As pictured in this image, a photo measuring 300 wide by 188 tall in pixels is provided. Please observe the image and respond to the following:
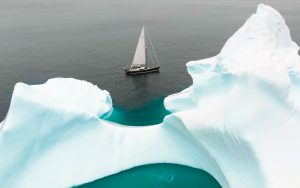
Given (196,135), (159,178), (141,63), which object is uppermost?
(196,135)

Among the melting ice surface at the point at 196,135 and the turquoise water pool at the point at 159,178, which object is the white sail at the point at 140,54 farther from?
the turquoise water pool at the point at 159,178

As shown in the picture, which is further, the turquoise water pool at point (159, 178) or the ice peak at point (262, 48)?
the ice peak at point (262, 48)

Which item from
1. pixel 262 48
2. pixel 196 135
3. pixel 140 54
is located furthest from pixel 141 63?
pixel 196 135

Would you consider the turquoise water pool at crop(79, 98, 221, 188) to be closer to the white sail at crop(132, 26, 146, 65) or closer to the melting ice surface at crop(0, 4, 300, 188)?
the melting ice surface at crop(0, 4, 300, 188)

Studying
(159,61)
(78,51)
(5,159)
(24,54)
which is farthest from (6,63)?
(5,159)

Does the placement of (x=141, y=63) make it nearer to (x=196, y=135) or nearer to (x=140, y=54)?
(x=140, y=54)

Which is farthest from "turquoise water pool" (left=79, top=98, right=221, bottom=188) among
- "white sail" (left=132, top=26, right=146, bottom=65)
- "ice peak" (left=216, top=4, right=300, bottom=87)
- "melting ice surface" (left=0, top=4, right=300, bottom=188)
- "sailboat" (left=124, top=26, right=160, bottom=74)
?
"white sail" (left=132, top=26, right=146, bottom=65)

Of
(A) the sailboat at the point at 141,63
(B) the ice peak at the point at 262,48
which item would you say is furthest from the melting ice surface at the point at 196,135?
(A) the sailboat at the point at 141,63

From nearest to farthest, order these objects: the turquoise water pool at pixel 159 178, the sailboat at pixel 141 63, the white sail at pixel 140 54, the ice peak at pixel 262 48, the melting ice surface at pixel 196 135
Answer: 1. the melting ice surface at pixel 196 135
2. the turquoise water pool at pixel 159 178
3. the ice peak at pixel 262 48
4. the sailboat at pixel 141 63
5. the white sail at pixel 140 54

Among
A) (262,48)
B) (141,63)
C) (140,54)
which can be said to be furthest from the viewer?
(141,63)
